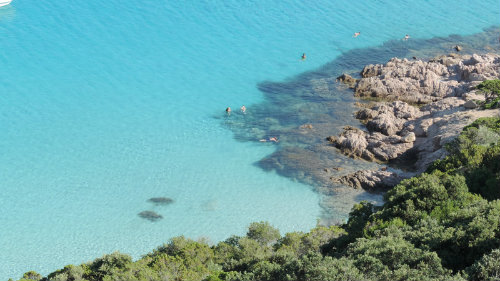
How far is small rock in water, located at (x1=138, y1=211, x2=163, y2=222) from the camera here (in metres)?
29.1

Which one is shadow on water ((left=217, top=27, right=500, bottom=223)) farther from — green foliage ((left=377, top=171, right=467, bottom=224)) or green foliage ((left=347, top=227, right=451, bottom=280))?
green foliage ((left=347, top=227, right=451, bottom=280))

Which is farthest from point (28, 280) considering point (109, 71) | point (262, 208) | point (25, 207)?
point (109, 71)

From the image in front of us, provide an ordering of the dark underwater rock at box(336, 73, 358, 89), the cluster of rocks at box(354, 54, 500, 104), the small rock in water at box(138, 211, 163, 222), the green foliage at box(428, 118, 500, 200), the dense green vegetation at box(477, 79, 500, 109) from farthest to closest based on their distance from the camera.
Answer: the dark underwater rock at box(336, 73, 358, 89) < the cluster of rocks at box(354, 54, 500, 104) < the dense green vegetation at box(477, 79, 500, 109) < the small rock in water at box(138, 211, 163, 222) < the green foliage at box(428, 118, 500, 200)

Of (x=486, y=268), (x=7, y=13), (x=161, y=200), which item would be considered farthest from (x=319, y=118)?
(x=7, y=13)

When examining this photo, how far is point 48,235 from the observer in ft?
90.9

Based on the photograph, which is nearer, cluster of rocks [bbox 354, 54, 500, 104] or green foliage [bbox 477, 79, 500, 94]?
green foliage [bbox 477, 79, 500, 94]

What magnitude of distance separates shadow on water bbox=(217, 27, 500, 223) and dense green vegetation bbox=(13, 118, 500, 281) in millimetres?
6217

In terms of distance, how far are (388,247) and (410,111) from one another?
21446mm

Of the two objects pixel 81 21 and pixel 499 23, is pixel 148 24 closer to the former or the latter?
pixel 81 21

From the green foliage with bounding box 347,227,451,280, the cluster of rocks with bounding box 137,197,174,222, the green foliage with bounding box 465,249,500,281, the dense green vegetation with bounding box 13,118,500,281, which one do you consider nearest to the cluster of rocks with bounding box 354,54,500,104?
the dense green vegetation with bounding box 13,118,500,281

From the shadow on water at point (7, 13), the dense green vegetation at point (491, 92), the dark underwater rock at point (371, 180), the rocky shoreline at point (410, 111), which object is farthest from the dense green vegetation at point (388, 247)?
the shadow on water at point (7, 13)

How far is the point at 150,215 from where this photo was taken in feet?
96.1

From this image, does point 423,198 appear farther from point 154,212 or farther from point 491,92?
point 491,92

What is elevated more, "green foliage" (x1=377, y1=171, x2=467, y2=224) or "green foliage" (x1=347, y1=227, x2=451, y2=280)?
"green foliage" (x1=377, y1=171, x2=467, y2=224)
